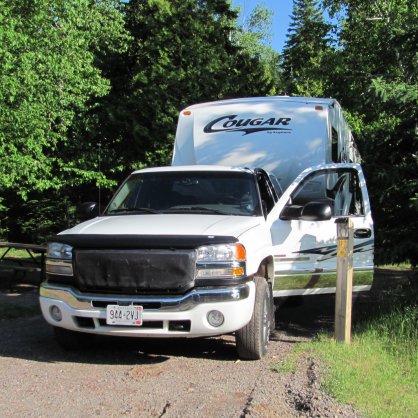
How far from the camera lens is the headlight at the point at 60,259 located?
5.22 meters

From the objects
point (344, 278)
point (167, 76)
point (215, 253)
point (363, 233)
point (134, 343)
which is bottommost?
point (134, 343)

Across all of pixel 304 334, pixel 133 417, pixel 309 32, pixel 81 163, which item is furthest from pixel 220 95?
pixel 133 417

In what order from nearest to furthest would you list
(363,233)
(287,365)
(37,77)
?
(287,365), (363,233), (37,77)

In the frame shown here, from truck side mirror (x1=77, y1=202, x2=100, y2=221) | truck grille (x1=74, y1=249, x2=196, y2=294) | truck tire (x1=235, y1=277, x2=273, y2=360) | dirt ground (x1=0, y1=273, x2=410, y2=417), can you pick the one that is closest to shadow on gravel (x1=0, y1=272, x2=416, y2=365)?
dirt ground (x1=0, y1=273, x2=410, y2=417)

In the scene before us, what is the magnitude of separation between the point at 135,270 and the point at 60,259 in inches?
32.9

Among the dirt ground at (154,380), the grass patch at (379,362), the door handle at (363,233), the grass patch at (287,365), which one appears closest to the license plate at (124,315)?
the dirt ground at (154,380)

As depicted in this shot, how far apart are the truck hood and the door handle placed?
4.73ft

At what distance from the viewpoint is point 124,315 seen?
193 inches

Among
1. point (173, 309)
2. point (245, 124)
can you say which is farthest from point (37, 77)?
point (173, 309)

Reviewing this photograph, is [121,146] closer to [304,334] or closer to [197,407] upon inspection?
[304,334]

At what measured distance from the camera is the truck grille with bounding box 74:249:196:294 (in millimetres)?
4894

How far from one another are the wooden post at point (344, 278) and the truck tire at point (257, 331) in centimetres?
85

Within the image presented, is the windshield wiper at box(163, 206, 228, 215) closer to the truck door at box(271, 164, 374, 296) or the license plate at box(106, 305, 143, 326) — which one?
the truck door at box(271, 164, 374, 296)

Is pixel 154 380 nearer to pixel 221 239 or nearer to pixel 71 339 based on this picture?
pixel 71 339
